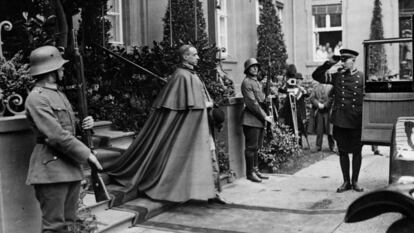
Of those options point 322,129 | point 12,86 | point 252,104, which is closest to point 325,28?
point 322,129

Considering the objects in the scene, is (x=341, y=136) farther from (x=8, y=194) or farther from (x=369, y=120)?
(x=8, y=194)

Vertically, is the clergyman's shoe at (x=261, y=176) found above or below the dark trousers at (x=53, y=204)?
below

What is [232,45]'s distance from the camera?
55.7ft

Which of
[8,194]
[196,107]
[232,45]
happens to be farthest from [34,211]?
[232,45]

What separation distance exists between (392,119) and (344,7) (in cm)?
1446

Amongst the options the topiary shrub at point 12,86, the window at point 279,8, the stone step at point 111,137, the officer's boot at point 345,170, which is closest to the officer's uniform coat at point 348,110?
the officer's boot at point 345,170

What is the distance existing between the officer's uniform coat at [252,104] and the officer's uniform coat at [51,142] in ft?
15.7

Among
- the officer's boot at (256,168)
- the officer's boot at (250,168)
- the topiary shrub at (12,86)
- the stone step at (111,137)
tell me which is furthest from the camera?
the officer's boot at (256,168)

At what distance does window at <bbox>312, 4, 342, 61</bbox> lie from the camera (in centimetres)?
2141

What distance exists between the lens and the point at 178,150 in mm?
6879

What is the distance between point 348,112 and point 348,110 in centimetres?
3

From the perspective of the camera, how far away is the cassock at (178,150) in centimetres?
683

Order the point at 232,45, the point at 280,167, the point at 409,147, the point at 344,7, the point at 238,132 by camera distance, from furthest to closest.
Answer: the point at 344,7
the point at 232,45
the point at 280,167
the point at 238,132
the point at 409,147

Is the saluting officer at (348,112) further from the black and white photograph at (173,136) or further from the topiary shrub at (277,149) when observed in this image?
the topiary shrub at (277,149)
